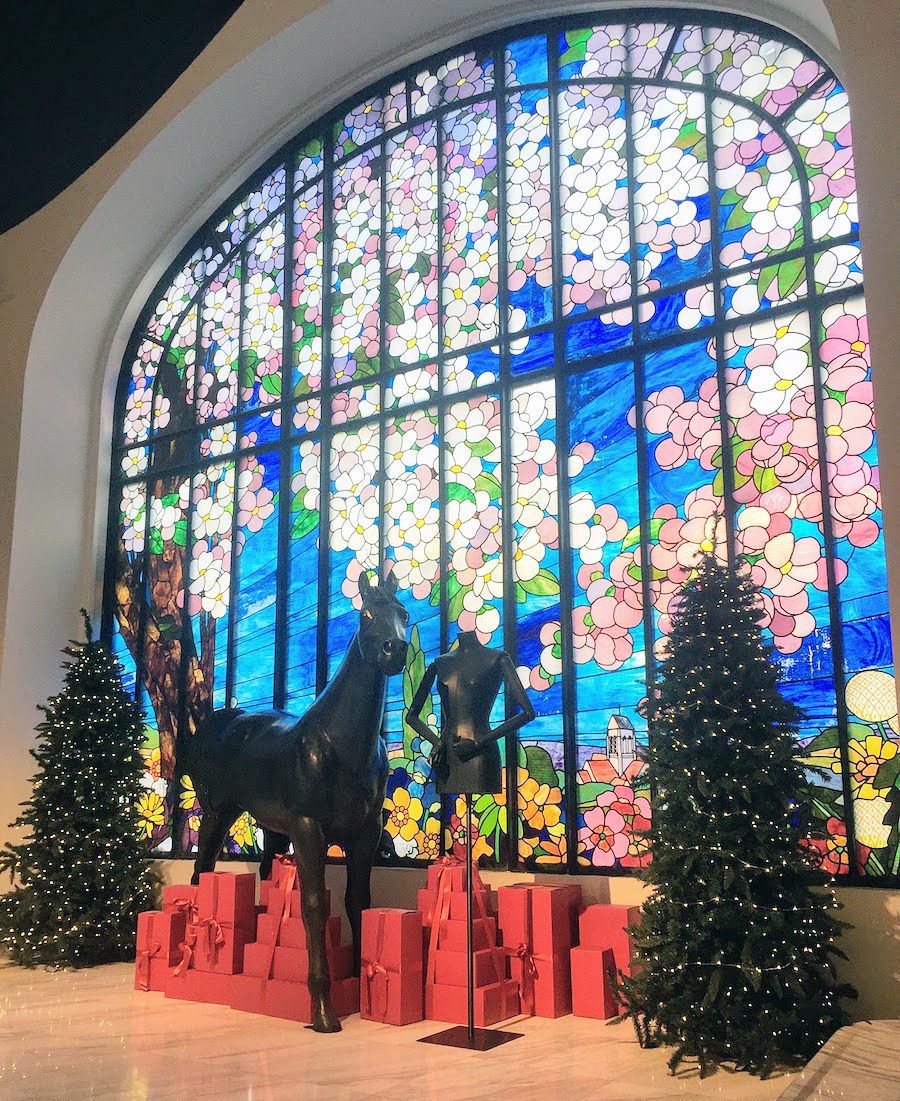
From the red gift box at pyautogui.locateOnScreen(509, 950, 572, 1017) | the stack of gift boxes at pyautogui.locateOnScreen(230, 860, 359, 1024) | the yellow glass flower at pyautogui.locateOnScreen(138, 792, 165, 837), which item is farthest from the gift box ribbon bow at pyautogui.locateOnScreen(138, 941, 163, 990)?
the yellow glass flower at pyautogui.locateOnScreen(138, 792, 165, 837)

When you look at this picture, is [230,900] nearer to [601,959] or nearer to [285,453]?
[601,959]

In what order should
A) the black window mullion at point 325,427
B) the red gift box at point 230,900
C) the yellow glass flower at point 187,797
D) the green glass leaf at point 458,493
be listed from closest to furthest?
the red gift box at point 230,900, the green glass leaf at point 458,493, the black window mullion at point 325,427, the yellow glass flower at point 187,797

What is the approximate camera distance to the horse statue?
4582 millimetres

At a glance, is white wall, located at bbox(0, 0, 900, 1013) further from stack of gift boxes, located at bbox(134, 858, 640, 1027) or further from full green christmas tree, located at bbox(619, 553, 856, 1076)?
full green christmas tree, located at bbox(619, 553, 856, 1076)

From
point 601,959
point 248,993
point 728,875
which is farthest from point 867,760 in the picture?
point 248,993

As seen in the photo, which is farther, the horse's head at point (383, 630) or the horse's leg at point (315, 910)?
the horse's head at point (383, 630)

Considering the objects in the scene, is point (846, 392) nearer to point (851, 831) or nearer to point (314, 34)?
point (851, 831)

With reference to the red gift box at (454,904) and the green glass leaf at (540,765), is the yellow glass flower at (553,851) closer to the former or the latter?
the green glass leaf at (540,765)

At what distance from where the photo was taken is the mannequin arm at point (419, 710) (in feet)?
14.7

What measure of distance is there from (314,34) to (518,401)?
10.4ft

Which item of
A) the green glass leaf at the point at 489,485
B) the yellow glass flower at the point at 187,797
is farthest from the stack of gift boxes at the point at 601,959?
the yellow glass flower at the point at 187,797

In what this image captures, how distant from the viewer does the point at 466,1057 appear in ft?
12.6

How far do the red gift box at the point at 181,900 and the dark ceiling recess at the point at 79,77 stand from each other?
4982 mm

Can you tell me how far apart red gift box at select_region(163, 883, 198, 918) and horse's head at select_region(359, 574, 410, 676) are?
1641 mm
